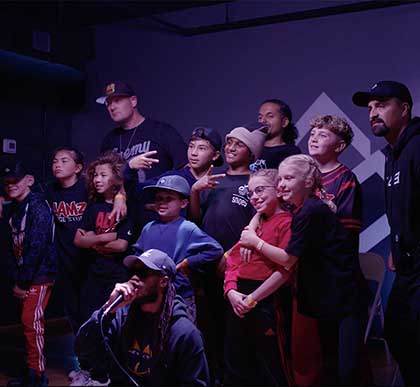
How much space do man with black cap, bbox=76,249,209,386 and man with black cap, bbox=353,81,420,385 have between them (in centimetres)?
89

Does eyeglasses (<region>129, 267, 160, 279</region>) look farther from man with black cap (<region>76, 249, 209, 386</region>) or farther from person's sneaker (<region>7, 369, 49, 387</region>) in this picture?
person's sneaker (<region>7, 369, 49, 387</region>)

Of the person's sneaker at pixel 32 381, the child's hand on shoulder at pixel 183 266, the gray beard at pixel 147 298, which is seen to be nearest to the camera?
the gray beard at pixel 147 298

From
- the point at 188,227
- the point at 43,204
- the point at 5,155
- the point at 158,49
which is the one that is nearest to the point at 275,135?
the point at 188,227

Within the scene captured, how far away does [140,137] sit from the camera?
13.5ft

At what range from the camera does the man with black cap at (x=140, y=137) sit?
160 inches

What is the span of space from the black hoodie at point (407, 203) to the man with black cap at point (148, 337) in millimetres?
978

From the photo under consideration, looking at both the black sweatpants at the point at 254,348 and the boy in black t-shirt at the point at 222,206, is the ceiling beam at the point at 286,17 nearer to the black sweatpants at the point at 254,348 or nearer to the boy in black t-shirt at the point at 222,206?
the boy in black t-shirt at the point at 222,206

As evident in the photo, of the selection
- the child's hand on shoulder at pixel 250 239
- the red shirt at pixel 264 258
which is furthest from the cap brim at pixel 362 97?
the child's hand on shoulder at pixel 250 239

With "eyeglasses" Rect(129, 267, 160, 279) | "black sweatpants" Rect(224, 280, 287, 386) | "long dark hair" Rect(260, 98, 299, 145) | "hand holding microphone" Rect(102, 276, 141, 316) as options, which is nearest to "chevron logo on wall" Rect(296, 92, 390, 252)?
"long dark hair" Rect(260, 98, 299, 145)

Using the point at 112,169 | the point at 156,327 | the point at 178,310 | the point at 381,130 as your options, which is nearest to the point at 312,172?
the point at 381,130

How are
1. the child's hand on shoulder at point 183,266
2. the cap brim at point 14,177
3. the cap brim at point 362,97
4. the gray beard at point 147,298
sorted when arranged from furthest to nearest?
the cap brim at point 14,177 < the child's hand on shoulder at point 183,266 < the cap brim at point 362,97 < the gray beard at point 147,298

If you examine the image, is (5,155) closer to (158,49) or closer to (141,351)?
(158,49)

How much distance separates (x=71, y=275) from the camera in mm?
4246

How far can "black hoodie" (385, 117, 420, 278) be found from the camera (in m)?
2.83
